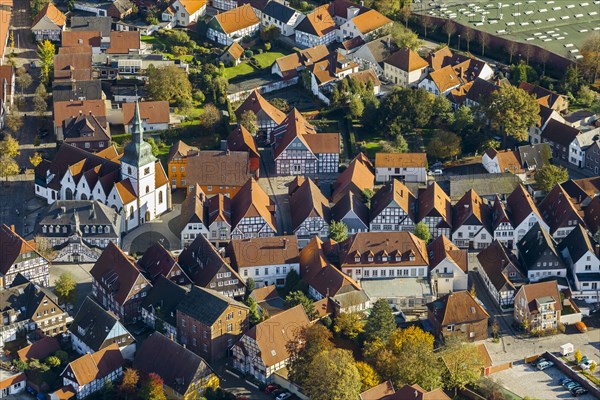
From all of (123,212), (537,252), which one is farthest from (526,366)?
(123,212)

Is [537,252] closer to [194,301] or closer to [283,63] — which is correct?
[194,301]

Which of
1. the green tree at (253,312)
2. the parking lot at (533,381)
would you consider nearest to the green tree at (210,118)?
the green tree at (253,312)

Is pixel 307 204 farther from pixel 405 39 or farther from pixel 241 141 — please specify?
pixel 405 39

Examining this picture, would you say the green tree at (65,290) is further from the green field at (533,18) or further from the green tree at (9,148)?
the green field at (533,18)

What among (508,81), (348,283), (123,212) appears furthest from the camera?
(508,81)

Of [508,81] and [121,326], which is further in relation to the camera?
[508,81]
